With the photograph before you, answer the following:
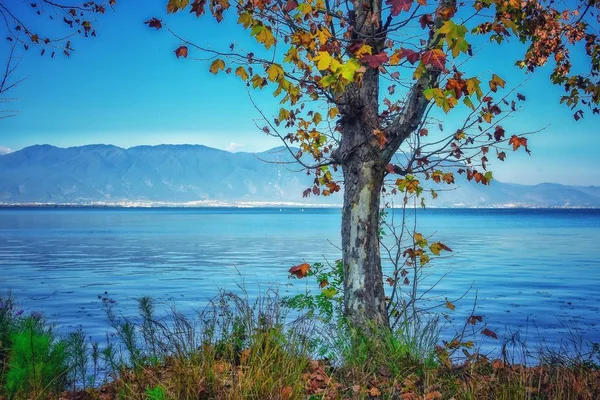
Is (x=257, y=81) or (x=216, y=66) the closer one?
(x=216, y=66)

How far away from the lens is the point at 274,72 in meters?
6.54

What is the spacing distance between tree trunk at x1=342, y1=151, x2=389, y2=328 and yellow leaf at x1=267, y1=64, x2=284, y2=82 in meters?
1.83

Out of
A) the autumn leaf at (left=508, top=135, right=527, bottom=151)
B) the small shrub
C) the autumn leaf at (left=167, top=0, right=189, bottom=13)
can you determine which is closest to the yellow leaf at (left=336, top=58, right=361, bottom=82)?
the autumn leaf at (left=167, top=0, right=189, bottom=13)

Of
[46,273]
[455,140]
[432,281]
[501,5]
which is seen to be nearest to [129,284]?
[46,273]

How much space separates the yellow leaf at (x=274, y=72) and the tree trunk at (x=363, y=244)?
1.83m

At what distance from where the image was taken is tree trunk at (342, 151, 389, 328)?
7777 mm

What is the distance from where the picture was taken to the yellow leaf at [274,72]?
650 cm

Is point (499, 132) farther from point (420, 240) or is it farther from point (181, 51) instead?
point (181, 51)

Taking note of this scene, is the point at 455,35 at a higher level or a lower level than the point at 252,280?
higher

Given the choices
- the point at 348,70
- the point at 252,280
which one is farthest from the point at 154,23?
the point at 252,280

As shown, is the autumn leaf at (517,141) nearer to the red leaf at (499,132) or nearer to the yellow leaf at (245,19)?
the red leaf at (499,132)

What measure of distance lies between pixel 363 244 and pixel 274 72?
103 inches

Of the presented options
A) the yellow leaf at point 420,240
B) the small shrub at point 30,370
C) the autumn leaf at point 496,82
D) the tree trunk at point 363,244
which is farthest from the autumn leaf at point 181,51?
the yellow leaf at point 420,240

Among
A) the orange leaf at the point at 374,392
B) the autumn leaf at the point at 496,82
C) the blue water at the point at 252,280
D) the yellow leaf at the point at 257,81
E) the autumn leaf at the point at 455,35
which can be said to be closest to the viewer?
the autumn leaf at the point at 455,35
